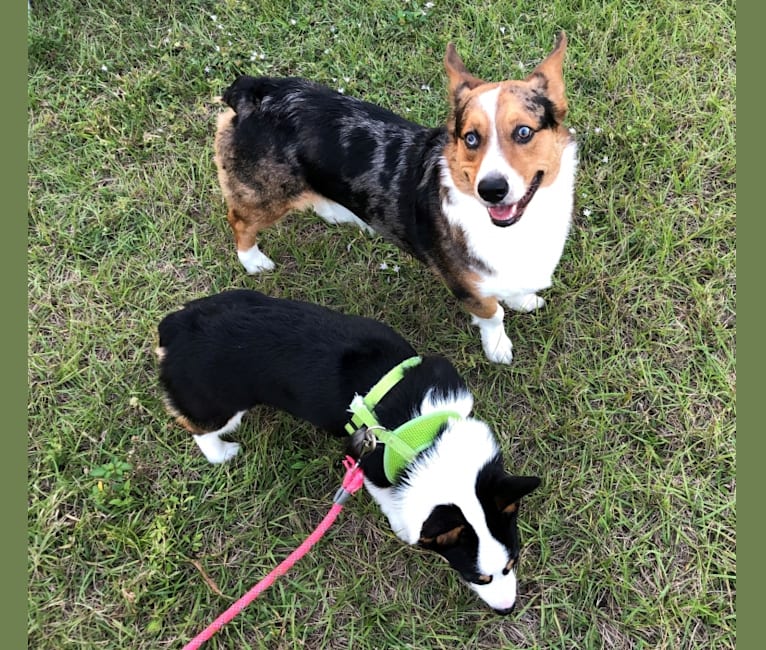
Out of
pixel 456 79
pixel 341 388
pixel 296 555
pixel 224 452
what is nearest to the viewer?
pixel 296 555

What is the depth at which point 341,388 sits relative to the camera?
8.66 feet

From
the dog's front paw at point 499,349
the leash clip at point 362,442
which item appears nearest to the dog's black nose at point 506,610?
the leash clip at point 362,442

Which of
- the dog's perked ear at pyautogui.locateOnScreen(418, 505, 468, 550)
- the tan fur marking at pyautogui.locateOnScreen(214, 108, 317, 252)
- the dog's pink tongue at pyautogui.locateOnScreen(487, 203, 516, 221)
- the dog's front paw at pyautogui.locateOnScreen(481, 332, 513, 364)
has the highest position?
the dog's pink tongue at pyautogui.locateOnScreen(487, 203, 516, 221)

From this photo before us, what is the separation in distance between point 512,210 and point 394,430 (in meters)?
1.14

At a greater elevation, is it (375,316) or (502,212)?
(502,212)

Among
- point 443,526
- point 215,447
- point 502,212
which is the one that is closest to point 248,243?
point 215,447

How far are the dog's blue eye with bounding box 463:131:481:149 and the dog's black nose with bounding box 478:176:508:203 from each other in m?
0.22

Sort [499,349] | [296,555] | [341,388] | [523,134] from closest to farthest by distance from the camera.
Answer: [296,555]
[523,134]
[341,388]
[499,349]

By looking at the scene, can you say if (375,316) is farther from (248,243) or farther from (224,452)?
(224,452)

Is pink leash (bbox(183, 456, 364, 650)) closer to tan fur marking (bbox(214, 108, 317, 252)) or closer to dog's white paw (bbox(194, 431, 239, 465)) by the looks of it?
dog's white paw (bbox(194, 431, 239, 465))

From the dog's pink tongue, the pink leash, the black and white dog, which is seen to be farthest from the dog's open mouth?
the pink leash

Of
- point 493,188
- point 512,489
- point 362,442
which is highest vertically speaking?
point 493,188

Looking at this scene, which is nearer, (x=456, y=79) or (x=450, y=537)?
(x=450, y=537)

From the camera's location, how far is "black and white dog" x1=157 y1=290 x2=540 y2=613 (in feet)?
8.03
